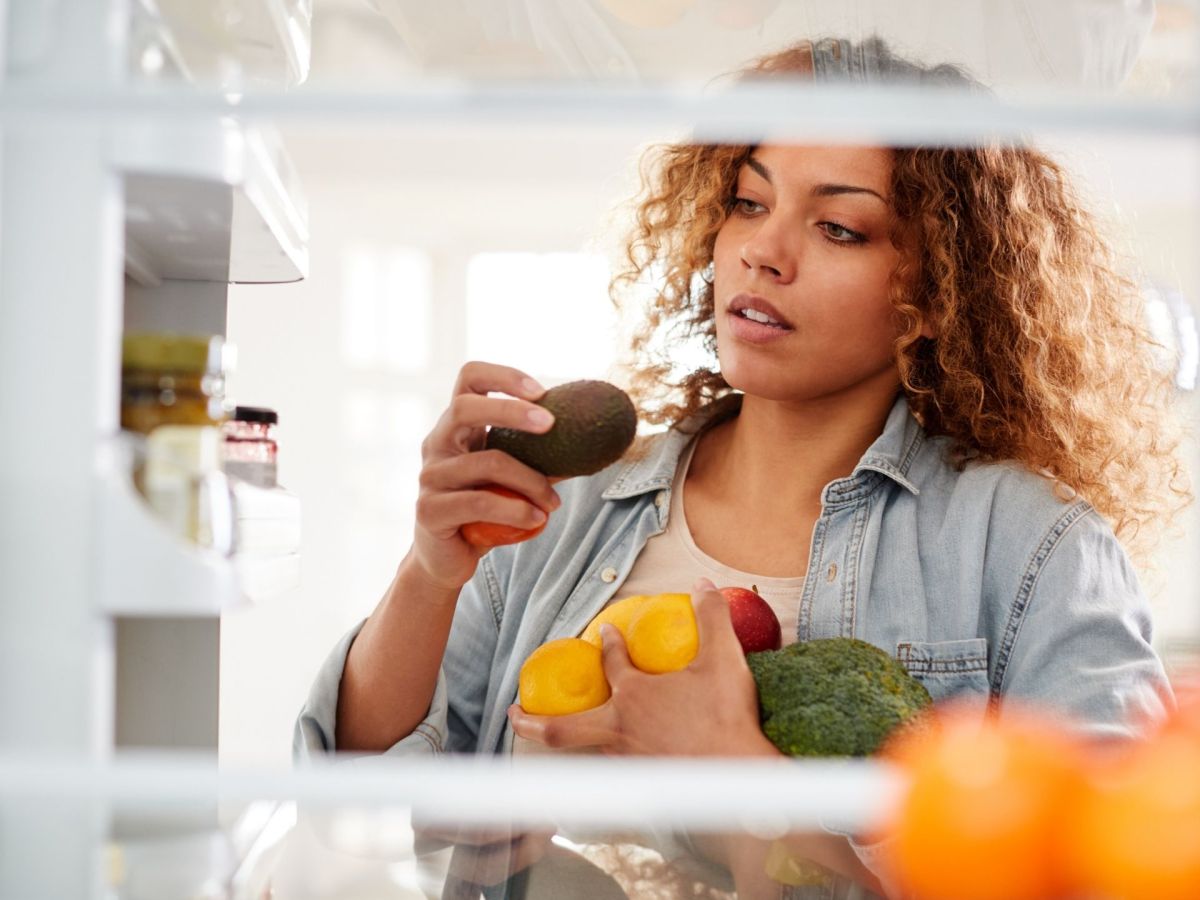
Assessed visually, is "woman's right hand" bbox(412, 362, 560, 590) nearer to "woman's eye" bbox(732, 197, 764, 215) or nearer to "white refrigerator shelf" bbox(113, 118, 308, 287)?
"white refrigerator shelf" bbox(113, 118, 308, 287)

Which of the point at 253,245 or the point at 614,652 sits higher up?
the point at 253,245

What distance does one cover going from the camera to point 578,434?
3.15 feet

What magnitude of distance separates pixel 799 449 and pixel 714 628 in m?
0.40

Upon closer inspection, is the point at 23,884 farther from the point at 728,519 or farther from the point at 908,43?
the point at 908,43

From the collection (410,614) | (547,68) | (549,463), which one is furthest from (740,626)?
(547,68)

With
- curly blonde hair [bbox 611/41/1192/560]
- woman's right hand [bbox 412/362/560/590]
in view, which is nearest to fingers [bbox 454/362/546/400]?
woman's right hand [bbox 412/362/560/590]

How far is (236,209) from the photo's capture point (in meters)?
0.76

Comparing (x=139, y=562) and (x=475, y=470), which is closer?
(x=139, y=562)

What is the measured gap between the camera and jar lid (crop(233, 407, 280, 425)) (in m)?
0.79

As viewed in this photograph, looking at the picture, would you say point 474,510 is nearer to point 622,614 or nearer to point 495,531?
point 495,531

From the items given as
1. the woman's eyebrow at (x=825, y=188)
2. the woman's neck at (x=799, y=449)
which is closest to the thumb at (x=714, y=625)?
the woman's neck at (x=799, y=449)

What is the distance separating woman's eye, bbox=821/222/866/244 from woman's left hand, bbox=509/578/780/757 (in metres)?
0.41

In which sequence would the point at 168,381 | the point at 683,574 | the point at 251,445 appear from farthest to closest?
1. the point at 683,574
2. the point at 251,445
3. the point at 168,381

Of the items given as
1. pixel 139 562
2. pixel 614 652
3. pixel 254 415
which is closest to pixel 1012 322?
pixel 614 652
